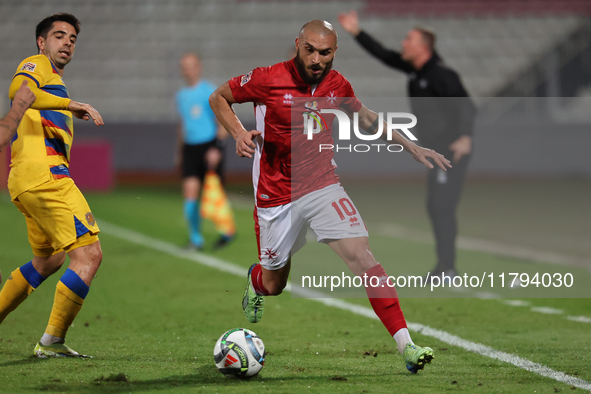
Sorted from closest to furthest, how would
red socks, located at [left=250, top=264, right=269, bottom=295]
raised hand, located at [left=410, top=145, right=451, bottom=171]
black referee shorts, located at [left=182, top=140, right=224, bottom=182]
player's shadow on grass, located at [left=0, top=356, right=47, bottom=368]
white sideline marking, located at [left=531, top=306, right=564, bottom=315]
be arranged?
player's shadow on grass, located at [left=0, top=356, right=47, bottom=368], raised hand, located at [left=410, top=145, right=451, bottom=171], red socks, located at [left=250, top=264, right=269, bottom=295], white sideline marking, located at [left=531, top=306, right=564, bottom=315], black referee shorts, located at [left=182, top=140, right=224, bottom=182]

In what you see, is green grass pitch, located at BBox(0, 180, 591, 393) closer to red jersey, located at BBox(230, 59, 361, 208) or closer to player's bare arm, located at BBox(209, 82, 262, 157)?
red jersey, located at BBox(230, 59, 361, 208)

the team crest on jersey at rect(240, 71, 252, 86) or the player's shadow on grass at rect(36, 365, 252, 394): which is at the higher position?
the team crest on jersey at rect(240, 71, 252, 86)

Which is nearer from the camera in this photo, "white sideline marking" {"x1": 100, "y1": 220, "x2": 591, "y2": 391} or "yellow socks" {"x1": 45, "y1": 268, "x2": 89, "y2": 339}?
"white sideline marking" {"x1": 100, "y1": 220, "x2": 591, "y2": 391}

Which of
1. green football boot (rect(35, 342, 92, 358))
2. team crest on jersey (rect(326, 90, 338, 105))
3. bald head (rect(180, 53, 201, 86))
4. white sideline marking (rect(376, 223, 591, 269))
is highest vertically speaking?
bald head (rect(180, 53, 201, 86))

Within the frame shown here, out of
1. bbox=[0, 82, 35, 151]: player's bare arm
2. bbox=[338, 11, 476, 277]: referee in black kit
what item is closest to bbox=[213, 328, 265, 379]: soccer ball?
bbox=[0, 82, 35, 151]: player's bare arm

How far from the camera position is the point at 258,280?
496 centimetres

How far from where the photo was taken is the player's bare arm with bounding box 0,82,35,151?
3.90 meters

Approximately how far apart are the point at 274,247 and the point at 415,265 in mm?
4235

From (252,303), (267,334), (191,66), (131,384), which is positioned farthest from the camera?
(191,66)

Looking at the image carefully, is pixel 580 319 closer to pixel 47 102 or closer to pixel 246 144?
pixel 246 144

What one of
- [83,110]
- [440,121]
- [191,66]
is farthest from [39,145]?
[191,66]

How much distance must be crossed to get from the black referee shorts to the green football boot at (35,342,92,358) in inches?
207

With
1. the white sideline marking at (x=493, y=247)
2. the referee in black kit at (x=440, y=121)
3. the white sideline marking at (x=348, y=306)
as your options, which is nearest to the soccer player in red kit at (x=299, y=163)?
the white sideline marking at (x=348, y=306)

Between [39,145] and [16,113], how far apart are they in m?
0.45
